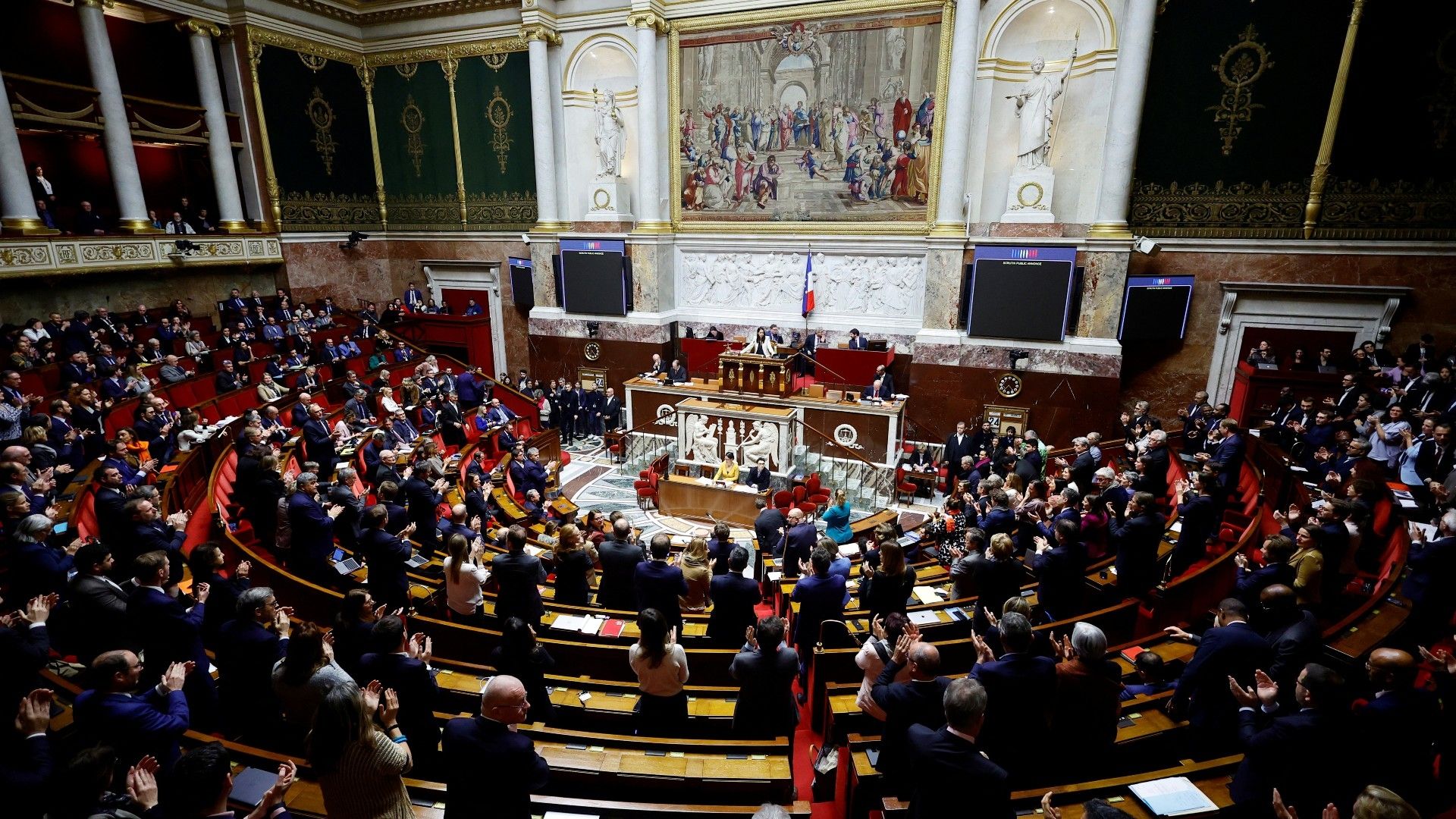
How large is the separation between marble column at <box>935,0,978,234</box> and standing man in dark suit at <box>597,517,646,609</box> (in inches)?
429

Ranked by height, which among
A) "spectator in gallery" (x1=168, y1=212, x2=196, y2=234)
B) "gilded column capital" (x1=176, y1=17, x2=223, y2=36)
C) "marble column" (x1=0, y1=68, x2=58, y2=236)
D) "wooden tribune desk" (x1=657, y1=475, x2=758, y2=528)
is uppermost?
"gilded column capital" (x1=176, y1=17, x2=223, y2=36)

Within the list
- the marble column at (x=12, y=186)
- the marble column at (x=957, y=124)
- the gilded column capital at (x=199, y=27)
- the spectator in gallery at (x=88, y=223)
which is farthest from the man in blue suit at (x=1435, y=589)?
the gilded column capital at (x=199, y=27)

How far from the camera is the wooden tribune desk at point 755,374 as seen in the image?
13766 millimetres

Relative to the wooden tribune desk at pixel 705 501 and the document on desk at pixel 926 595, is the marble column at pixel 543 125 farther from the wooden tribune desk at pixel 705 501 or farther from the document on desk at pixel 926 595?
the document on desk at pixel 926 595

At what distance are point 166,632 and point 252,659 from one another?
2.03 ft

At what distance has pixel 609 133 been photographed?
647 inches

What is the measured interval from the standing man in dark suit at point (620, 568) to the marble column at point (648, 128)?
463 inches

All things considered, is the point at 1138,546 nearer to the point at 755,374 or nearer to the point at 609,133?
the point at 755,374

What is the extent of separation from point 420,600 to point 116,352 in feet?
33.9

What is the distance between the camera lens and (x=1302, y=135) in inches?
462

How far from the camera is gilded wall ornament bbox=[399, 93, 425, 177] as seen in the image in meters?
18.0

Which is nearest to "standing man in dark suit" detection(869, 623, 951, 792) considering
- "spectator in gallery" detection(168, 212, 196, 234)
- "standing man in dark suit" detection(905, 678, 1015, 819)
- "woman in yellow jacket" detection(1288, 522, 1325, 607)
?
"standing man in dark suit" detection(905, 678, 1015, 819)

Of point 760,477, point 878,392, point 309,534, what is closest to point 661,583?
point 309,534

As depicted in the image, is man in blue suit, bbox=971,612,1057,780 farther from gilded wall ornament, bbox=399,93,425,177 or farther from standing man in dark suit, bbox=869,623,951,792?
gilded wall ornament, bbox=399,93,425,177
